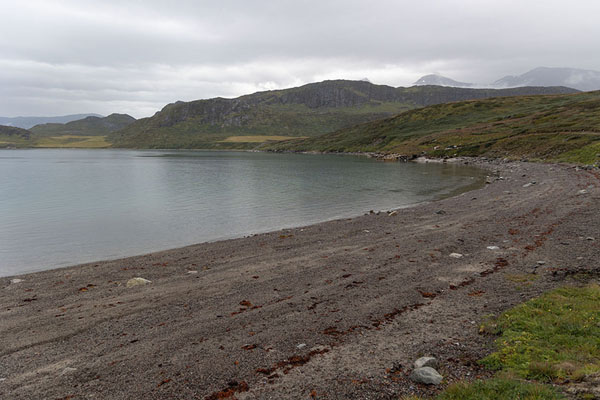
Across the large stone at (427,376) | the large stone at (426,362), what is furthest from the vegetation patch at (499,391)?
the large stone at (426,362)

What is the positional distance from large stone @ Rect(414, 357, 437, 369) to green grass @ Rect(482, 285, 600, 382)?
1.25m

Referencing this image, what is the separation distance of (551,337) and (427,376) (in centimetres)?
401

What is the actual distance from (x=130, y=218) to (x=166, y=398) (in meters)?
34.6

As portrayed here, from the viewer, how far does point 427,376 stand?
8273 mm

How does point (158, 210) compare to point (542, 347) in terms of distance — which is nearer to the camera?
point (542, 347)

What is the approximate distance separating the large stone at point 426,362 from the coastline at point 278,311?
1.38 feet

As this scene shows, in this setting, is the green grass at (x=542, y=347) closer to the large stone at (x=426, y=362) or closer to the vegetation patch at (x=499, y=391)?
the vegetation patch at (x=499, y=391)

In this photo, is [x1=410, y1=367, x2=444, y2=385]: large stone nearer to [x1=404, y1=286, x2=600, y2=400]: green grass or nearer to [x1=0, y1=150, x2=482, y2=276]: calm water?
[x1=404, y1=286, x2=600, y2=400]: green grass

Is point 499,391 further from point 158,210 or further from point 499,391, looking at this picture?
point 158,210

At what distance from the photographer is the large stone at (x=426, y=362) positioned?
8.91m

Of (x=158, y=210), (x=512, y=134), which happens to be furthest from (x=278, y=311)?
(x=512, y=134)

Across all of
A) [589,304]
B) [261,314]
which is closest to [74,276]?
[261,314]

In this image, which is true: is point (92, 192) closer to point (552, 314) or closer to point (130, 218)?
point (130, 218)

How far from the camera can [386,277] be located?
16.5 meters
